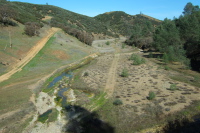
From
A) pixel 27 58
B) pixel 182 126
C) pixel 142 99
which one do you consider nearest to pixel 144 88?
pixel 142 99

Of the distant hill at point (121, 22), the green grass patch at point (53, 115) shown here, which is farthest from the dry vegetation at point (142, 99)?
the distant hill at point (121, 22)

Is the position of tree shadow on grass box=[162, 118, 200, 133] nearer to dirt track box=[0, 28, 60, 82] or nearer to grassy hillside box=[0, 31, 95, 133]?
grassy hillside box=[0, 31, 95, 133]

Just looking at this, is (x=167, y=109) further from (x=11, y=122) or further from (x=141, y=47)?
(x=141, y=47)

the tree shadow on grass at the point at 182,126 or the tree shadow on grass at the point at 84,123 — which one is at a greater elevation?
the tree shadow on grass at the point at 182,126

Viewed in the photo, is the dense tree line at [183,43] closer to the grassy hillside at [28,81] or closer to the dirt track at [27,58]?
the grassy hillside at [28,81]

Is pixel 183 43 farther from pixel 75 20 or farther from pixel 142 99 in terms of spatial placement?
pixel 75 20

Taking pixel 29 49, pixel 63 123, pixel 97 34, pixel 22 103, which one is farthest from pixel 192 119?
pixel 97 34

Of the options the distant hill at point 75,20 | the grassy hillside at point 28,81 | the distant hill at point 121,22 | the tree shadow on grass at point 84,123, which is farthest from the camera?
the distant hill at point 121,22

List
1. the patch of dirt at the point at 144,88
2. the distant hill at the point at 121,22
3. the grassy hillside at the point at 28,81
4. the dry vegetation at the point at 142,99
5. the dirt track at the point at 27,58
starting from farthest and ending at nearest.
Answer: the distant hill at the point at 121,22, the dirt track at the point at 27,58, the patch of dirt at the point at 144,88, the grassy hillside at the point at 28,81, the dry vegetation at the point at 142,99
